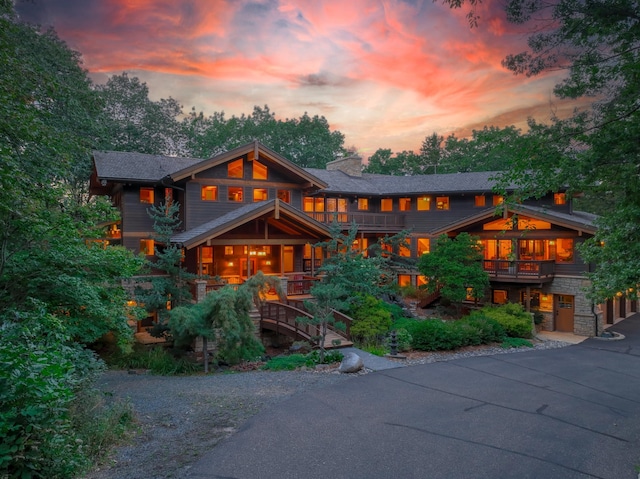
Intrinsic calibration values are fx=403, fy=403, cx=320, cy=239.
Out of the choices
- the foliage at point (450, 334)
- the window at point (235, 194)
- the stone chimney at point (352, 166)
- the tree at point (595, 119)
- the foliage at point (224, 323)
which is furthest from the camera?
the stone chimney at point (352, 166)

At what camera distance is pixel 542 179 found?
31.6 feet

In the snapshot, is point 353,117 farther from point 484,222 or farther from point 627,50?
point 627,50

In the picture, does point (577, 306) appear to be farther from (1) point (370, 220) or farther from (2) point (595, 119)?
(2) point (595, 119)

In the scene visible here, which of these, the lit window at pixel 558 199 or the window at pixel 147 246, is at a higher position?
the lit window at pixel 558 199

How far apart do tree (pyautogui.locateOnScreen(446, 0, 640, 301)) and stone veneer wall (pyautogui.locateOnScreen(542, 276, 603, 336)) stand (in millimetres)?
14660

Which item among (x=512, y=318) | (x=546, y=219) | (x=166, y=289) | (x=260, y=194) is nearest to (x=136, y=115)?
(x=260, y=194)

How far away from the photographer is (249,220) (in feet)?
65.0

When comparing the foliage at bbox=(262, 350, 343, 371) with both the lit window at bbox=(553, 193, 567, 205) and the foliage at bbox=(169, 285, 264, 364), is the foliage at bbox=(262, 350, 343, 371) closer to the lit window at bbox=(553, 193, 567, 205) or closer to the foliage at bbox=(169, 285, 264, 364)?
the foliage at bbox=(169, 285, 264, 364)

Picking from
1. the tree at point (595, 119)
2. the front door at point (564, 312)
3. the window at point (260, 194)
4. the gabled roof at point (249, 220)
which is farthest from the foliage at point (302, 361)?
the front door at point (564, 312)

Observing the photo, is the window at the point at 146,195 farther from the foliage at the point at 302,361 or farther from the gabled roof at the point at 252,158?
the foliage at the point at 302,361

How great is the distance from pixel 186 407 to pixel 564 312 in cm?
2175

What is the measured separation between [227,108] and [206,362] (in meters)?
41.1

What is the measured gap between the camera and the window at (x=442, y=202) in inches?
1191

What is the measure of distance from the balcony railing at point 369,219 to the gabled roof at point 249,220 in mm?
4785
